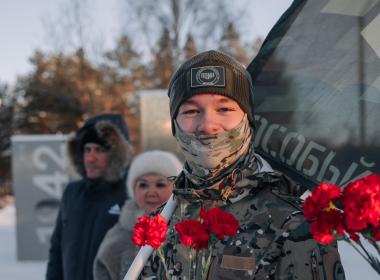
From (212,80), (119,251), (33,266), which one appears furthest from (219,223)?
(33,266)

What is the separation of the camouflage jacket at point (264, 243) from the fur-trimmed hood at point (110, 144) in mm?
2031

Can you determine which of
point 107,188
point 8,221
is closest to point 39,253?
point 107,188

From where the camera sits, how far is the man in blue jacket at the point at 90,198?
3.41 metres

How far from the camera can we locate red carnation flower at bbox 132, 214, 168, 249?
4.43ft

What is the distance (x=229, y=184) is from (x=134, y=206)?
64.1 inches

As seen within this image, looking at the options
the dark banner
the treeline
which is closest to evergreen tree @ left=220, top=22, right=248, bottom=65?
the treeline

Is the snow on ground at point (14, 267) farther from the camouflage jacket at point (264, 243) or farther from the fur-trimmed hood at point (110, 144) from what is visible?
the camouflage jacket at point (264, 243)

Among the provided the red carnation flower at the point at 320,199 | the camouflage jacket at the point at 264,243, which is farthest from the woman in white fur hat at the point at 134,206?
the red carnation flower at the point at 320,199

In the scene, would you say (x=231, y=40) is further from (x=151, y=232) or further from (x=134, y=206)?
(x=151, y=232)

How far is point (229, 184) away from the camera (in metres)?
1.49

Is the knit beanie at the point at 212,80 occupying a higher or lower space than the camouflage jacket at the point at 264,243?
higher

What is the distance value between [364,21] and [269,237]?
2.87 ft

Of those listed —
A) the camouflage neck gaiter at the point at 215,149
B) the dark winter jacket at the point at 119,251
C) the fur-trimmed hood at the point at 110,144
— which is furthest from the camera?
the fur-trimmed hood at the point at 110,144

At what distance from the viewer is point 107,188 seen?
3.60 m
